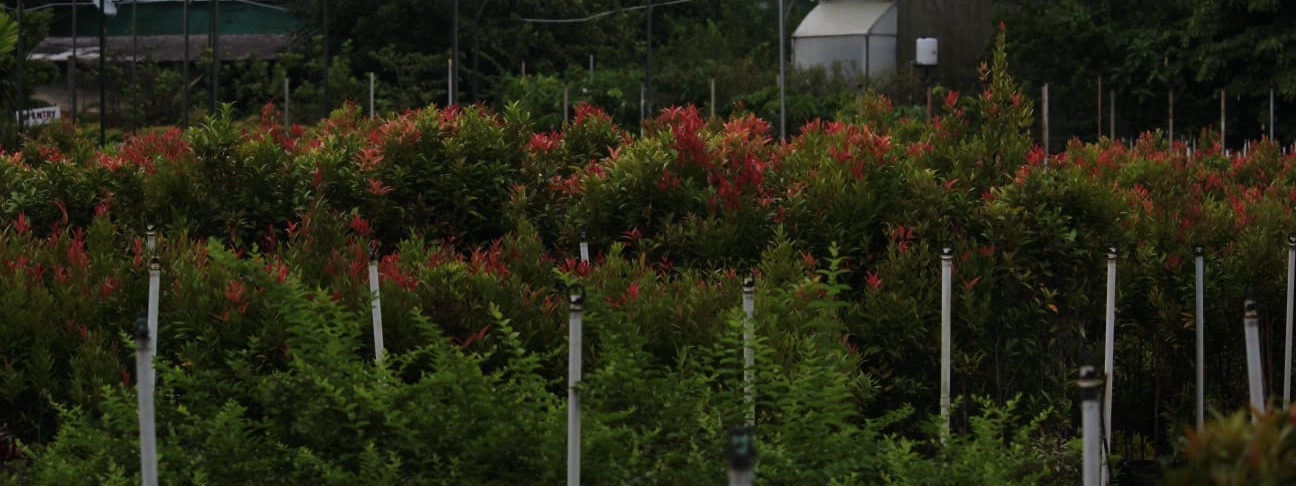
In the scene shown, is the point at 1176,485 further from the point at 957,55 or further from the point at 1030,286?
the point at 957,55

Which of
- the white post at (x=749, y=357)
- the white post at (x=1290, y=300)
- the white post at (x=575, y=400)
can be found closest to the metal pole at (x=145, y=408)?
the white post at (x=575, y=400)

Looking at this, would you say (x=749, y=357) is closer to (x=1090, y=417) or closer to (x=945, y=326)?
(x=945, y=326)

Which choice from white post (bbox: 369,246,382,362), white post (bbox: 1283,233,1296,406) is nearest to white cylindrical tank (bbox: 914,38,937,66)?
white post (bbox: 1283,233,1296,406)

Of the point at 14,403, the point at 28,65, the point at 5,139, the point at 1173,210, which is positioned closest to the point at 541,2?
the point at 28,65

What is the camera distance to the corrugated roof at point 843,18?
43.8m

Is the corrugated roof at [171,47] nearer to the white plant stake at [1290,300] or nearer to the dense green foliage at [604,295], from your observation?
the dense green foliage at [604,295]

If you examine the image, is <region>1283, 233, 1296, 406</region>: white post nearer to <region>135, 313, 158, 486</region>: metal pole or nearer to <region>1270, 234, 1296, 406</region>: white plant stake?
<region>1270, 234, 1296, 406</region>: white plant stake

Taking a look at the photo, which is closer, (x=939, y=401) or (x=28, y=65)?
(x=939, y=401)

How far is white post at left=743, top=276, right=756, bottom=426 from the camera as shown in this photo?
670cm

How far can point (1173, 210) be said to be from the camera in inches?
469

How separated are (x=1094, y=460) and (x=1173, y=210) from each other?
705cm

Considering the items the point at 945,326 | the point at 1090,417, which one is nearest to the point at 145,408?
the point at 1090,417

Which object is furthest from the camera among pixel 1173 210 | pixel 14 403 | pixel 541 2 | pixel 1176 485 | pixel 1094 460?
pixel 541 2

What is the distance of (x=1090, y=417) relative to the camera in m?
4.96
